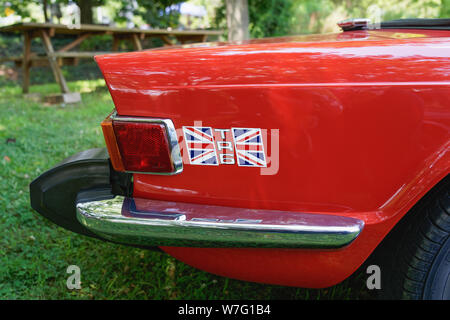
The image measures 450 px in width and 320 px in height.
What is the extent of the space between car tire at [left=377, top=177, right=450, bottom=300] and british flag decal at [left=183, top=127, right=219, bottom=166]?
2.38 ft

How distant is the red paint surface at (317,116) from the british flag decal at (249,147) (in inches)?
0.8

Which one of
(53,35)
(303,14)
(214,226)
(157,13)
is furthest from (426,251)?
(303,14)

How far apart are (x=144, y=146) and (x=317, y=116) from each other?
0.58 metres

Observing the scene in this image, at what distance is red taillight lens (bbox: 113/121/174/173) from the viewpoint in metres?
1.30

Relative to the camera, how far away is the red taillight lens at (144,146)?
1.30 metres

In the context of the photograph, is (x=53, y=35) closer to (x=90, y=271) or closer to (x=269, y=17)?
(x=90, y=271)

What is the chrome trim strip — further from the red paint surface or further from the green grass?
the green grass

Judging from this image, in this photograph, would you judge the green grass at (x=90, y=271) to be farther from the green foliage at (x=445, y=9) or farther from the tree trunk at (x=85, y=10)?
the tree trunk at (x=85, y=10)

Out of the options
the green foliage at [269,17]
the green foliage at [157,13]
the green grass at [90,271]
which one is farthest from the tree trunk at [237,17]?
the green foliage at [157,13]

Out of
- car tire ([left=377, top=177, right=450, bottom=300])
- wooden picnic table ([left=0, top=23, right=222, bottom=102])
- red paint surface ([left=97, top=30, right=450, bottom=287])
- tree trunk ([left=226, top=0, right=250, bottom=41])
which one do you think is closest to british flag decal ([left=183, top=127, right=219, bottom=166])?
red paint surface ([left=97, top=30, right=450, bottom=287])

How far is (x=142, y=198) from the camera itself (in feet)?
4.62
